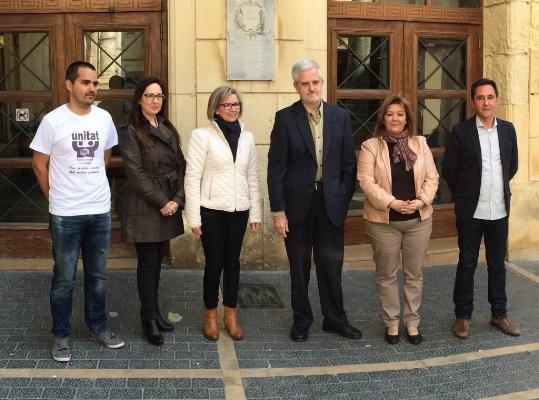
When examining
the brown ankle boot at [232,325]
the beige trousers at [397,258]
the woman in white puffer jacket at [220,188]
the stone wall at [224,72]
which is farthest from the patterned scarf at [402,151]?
the stone wall at [224,72]

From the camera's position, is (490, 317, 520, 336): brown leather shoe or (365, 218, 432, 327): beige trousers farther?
(490, 317, 520, 336): brown leather shoe

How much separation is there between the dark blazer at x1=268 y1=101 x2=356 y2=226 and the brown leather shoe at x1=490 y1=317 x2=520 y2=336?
5.04ft

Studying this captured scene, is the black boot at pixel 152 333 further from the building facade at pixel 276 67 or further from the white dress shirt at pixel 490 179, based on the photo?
the white dress shirt at pixel 490 179

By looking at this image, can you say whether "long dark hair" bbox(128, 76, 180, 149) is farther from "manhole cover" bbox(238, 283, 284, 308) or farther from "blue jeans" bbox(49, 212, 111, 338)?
"manhole cover" bbox(238, 283, 284, 308)

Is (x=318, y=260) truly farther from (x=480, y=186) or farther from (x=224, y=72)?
(x=224, y=72)

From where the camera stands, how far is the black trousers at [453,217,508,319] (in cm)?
495

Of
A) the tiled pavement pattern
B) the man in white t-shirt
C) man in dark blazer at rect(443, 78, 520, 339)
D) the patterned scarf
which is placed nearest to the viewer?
the tiled pavement pattern

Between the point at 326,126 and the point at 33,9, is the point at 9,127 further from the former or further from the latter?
the point at 326,126

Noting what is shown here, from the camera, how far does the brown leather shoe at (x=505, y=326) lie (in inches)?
197

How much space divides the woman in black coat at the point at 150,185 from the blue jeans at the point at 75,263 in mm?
205

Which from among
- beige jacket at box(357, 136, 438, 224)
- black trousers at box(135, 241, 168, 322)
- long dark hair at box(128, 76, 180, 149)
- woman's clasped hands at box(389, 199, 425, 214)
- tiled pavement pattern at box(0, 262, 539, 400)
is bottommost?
tiled pavement pattern at box(0, 262, 539, 400)

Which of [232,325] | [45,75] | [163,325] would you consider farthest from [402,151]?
[45,75]

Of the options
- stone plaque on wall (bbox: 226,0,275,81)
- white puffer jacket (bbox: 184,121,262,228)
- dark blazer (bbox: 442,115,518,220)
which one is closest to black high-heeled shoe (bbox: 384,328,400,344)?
dark blazer (bbox: 442,115,518,220)

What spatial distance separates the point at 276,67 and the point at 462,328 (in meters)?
3.10
